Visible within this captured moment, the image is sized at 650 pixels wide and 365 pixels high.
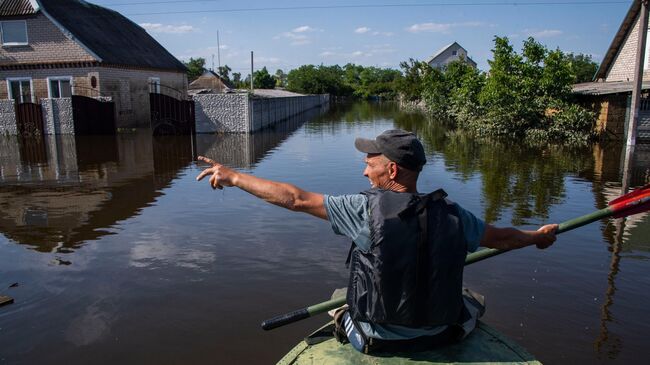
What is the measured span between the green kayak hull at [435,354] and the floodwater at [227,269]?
1.67 m

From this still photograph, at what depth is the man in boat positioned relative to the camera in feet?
7.68

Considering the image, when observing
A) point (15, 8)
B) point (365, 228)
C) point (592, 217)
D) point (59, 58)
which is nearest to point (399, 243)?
point (365, 228)

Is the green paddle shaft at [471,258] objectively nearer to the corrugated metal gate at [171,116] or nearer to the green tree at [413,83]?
the corrugated metal gate at [171,116]

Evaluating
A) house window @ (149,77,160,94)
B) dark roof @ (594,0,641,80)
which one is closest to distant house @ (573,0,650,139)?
dark roof @ (594,0,641,80)

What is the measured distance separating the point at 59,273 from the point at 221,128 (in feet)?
59.6

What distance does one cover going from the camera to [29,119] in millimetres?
23484

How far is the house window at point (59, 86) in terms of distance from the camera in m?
26.0

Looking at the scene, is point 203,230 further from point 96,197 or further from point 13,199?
point 13,199

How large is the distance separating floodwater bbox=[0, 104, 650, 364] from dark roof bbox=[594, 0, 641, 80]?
17.2 m

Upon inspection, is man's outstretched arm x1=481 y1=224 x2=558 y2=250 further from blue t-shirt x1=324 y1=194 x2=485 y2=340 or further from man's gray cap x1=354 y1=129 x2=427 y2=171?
man's gray cap x1=354 y1=129 x2=427 y2=171

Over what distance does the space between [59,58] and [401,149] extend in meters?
27.8

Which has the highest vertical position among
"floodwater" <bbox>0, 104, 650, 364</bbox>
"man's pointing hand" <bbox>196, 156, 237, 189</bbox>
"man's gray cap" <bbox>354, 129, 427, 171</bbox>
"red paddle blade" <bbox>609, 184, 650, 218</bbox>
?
"man's gray cap" <bbox>354, 129, 427, 171</bbox>

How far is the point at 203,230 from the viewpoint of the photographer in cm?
799

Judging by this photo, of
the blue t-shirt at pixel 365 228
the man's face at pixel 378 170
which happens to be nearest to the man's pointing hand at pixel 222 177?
the blue t-shirt at pixel 365 228
